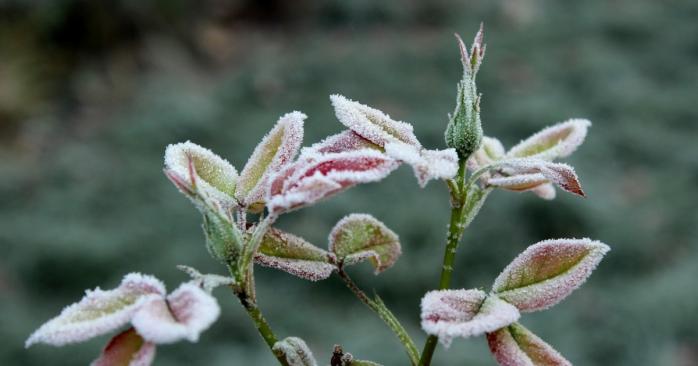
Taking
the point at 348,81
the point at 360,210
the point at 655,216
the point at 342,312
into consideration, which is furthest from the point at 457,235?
the point at 348,81

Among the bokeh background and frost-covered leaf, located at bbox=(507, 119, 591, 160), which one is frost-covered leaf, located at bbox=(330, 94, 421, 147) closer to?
frost-covered leaf, located at bbox=(507, 119, 591, 160)

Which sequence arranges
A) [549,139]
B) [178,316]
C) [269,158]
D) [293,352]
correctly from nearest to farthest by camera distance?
[178,316], [293,352], [269,158], [549,139]

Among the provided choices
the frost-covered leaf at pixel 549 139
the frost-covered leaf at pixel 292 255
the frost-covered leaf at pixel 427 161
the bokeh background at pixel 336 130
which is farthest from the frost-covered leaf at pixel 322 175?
the bokeh background at pixel 336 130

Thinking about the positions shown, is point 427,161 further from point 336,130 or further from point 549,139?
point 336,130

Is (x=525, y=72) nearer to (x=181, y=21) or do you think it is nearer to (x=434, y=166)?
(x=181, y=21)

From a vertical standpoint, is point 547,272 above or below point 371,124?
below

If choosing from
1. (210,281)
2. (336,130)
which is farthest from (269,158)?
(336,130)

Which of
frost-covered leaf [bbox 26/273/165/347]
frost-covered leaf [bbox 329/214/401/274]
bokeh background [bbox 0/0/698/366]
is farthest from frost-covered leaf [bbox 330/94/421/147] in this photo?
bokeh background [bbox 0/0/698/366]
